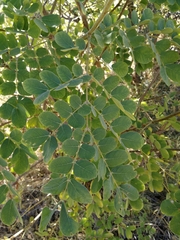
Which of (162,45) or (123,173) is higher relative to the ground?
(162,45)

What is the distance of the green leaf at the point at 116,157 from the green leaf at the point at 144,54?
0.25 m

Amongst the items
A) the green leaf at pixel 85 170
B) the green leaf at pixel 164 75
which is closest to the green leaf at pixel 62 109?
the green leaf at pixel 85 170

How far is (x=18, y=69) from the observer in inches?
34.3

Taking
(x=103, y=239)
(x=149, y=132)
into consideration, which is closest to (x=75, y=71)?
(x=149, y=132)

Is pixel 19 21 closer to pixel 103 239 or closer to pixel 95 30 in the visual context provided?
pixel 95 30

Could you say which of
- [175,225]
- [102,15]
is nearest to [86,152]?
[175,225]

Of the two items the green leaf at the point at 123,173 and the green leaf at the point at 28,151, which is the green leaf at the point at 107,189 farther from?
the green leaf at the point at 28,151

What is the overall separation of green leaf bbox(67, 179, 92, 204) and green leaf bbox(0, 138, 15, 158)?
24 centimetres

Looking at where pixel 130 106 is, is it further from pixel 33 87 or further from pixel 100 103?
pixel 33 87

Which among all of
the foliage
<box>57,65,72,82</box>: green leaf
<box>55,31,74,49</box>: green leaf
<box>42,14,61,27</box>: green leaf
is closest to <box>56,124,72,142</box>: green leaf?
the foliage

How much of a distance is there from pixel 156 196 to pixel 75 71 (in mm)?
1677

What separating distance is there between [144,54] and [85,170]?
0.36 meters

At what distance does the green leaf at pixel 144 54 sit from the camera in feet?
2.78

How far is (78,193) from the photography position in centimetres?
63
